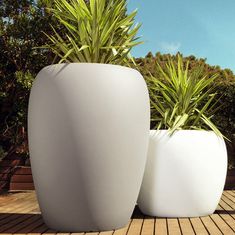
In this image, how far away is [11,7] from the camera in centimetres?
783

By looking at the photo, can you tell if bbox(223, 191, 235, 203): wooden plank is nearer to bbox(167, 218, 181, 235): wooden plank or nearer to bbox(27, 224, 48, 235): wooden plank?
bbox(167, 218, 181, 235): wooden plank

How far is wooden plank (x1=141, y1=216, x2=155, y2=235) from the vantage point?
177 inches

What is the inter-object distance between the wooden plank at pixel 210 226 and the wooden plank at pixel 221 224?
0.04 metres

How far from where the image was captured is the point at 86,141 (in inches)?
171

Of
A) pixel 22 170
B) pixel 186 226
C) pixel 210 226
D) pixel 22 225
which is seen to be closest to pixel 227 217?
pixel 210 226

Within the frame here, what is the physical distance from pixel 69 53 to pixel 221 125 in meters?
4.82

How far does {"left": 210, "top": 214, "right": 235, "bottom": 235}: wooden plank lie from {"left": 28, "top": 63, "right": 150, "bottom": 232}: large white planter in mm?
922

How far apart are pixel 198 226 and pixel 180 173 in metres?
0.64

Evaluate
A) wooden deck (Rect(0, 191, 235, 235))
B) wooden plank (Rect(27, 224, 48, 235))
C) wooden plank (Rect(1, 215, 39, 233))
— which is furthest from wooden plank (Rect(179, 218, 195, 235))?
wooden plank (Rect(1, 215, 39, 233))

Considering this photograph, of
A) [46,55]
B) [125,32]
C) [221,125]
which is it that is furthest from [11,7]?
[221,125]

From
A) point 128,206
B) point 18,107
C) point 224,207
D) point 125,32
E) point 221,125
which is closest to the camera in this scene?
point 128,206

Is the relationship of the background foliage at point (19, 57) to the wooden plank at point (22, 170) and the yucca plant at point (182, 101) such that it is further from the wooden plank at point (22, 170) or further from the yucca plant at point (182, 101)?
the yucca plant at point (182, 101)

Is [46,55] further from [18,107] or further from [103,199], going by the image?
[103,199]

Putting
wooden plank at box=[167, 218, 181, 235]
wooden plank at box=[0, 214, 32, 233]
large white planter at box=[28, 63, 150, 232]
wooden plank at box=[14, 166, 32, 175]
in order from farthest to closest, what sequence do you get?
wooden plank at box=[14, 166, 32, 175] < wooden plank at box=[0, 214, 32, 233] < wooden plank at box=[167, 218, 181, 235] < large white planter at box=[28, 63, 150, 232]
